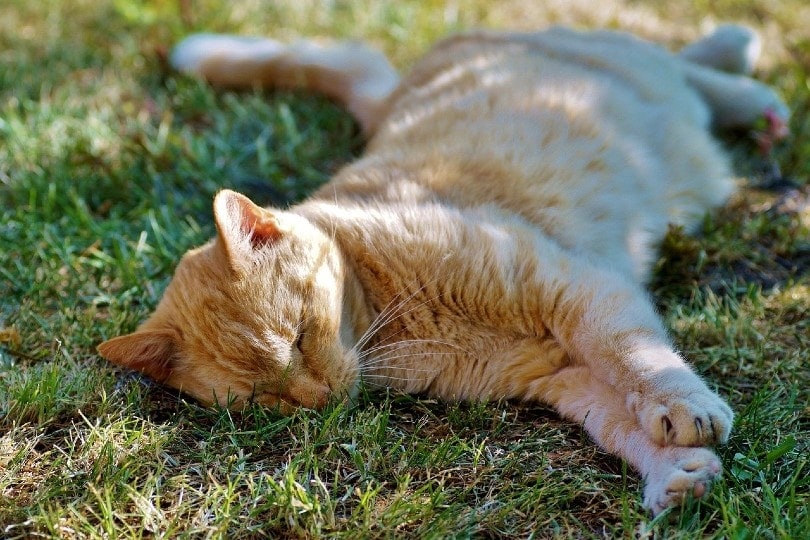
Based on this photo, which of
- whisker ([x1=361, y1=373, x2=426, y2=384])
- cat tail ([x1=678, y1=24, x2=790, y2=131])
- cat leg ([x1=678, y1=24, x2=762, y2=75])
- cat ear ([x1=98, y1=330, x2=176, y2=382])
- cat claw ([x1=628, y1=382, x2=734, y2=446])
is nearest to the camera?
cat claw ([x1=628, y1=382, x2=734, y2=446])

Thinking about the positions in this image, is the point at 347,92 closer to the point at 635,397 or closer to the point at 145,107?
the point at 145,107

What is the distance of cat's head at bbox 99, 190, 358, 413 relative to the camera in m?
2.42

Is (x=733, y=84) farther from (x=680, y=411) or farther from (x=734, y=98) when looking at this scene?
(x=680, y=411)

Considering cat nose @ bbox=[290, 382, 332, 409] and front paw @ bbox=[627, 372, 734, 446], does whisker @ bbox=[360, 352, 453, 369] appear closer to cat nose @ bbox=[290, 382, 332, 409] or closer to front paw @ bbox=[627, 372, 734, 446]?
cat nose @ bbox=[290, 382, 332, 409]

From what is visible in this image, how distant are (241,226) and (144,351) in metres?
0.49

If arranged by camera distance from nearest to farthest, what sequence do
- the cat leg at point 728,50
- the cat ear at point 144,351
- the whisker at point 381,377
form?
the cat ear at point 144,351
the whisker at point 381,377
the cat leg at point 728,50

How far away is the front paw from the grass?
0.41 feet

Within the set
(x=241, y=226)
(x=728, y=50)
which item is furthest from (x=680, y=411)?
(x=728, y=50)

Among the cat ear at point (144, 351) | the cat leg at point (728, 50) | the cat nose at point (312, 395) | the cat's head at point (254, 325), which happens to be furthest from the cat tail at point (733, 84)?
the cat ear at point (144, 351)

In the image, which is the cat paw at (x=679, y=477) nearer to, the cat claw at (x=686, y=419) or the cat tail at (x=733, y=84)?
the cat claw at (x=686, y=419)

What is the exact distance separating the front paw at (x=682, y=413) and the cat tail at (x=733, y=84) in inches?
82.7

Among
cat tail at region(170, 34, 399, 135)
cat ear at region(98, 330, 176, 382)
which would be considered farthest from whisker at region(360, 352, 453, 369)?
cat tail at region(170, 34, 399, 135)

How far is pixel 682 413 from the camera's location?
6.88 ft

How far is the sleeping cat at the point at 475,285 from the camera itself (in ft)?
7.69
